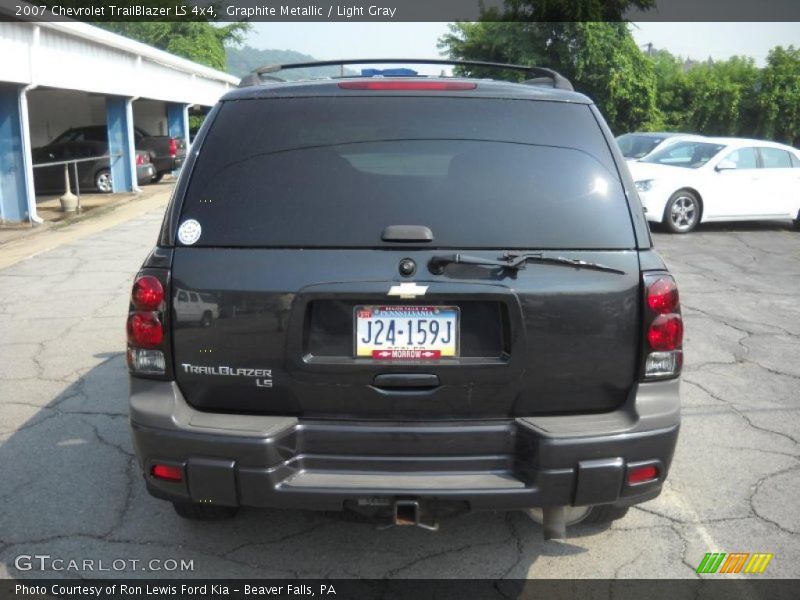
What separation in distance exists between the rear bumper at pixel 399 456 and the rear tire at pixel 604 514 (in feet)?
2.05

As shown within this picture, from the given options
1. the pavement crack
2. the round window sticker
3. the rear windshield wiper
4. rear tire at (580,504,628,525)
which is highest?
the round window sticker

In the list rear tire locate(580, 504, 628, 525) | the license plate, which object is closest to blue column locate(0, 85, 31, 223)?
the license plate

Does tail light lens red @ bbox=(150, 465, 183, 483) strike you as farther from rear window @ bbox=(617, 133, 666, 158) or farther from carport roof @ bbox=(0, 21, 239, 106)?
rear window @ bbox=(617, 133, 666, 158)

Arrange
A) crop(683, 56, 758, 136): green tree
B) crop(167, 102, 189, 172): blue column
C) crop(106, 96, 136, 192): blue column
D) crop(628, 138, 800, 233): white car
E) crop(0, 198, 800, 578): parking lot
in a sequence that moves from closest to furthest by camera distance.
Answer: crop(0, 198, 800, 578): parking lot, crop(628, 138, 800, 233): white car, crop(106, 96, 136, 192): blue column, crop(167, 102, 189, 172): blue column, crop(683, 56, 758, 136): green tree

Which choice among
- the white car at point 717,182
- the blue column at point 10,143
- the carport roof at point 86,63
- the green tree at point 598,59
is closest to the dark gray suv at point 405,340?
the carport roof at point 86,63

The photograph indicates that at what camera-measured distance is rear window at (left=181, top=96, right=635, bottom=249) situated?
2.79 meters

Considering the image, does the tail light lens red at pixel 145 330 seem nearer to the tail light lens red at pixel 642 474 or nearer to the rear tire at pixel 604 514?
the tail light lens red at pixel 642 474

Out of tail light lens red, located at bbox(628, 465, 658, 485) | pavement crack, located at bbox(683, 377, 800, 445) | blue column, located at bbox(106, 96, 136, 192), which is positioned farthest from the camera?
blue column, located at bbox(106, 96, 136, 192)

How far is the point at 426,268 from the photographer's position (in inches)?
107

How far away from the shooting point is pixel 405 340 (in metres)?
2.75

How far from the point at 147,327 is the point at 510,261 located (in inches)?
52.2

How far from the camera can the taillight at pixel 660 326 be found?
Answer: 111 inches

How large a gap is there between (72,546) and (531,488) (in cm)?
201

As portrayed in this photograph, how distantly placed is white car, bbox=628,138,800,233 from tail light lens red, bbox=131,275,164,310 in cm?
1106
